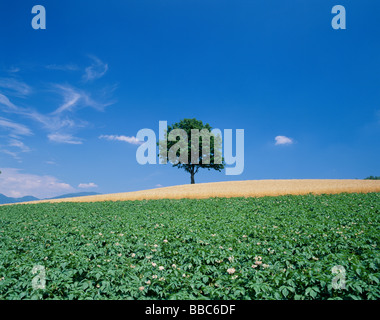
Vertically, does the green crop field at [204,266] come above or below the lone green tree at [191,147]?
below

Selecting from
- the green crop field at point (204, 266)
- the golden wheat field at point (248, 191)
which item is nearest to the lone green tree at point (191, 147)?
→ the golden wheat field at point (248, 191)

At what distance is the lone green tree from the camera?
53.6 metres

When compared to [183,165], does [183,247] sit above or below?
below

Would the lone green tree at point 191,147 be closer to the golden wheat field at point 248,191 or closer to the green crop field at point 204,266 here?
the golden wheat field at point 248,191

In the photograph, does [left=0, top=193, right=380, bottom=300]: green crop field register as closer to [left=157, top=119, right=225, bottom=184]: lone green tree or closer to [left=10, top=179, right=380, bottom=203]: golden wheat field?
[left=10, top=179, right=380, bottom=203]: golden wheat field

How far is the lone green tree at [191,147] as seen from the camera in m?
53.6

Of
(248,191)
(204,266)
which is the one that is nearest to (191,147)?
(248,191)

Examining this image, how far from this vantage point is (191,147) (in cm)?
5328

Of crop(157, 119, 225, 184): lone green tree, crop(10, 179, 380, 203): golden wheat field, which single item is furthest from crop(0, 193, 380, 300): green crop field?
crop(157, 119, 225, 184): lone green tree
